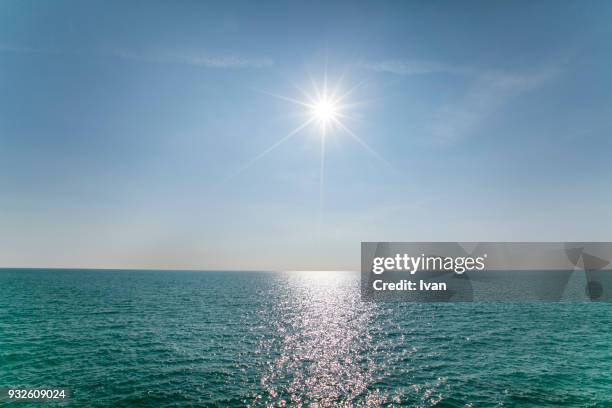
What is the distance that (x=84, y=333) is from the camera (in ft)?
190

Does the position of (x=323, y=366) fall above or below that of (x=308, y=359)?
above

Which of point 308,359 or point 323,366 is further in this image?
point 308,359

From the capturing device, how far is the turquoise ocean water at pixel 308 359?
111 ft

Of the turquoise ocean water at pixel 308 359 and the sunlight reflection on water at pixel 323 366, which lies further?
the turquoise ocean water at pixel 308 359

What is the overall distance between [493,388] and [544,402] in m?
4.81

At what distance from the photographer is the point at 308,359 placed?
151ft

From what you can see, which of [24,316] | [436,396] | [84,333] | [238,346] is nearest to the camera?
[436,396]

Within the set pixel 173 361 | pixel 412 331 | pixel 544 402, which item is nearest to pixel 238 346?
pixel 173 361

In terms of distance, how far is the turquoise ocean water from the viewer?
33.9 meters

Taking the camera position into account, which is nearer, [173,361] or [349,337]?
[173,361]

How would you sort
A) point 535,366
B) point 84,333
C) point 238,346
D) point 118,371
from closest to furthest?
point 118,371, point 535,366, point 238,346, point 84,333

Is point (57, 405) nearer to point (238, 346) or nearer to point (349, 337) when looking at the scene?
point (238, 346)

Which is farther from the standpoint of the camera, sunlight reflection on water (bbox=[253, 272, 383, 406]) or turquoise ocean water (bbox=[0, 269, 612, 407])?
turquoise ocean water (bbox=[0, 269, 612, 407])

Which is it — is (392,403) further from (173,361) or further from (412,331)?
(412,331)
